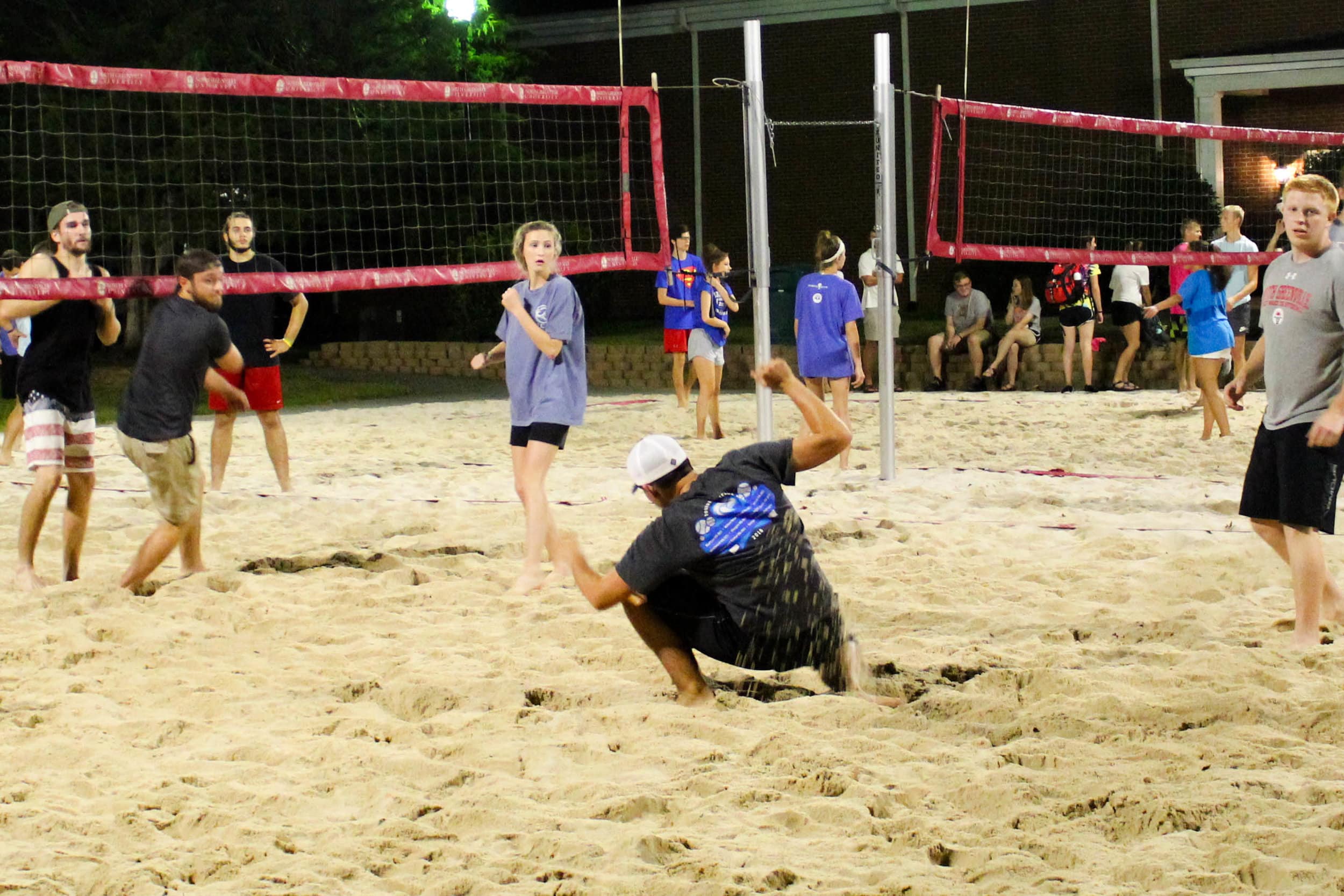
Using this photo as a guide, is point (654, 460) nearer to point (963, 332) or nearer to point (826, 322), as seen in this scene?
point (826, 322)

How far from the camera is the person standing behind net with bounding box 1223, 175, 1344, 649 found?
4.40m

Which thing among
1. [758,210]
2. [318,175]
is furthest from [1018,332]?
[318,175]

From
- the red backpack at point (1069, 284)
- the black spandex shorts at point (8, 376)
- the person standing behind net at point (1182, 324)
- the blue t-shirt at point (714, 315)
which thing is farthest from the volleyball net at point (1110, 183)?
the black spandex shorts at point (8, 376)

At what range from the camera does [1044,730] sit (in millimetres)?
3873

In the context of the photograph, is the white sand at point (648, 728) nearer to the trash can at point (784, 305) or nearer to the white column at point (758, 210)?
the white column at point (758, 210)

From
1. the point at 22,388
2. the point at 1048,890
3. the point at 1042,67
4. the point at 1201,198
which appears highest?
the point at 1042,67

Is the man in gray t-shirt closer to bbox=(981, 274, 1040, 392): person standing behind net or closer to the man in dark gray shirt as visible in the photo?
bbox=(981, 274, 1040, 392): person standing behind net

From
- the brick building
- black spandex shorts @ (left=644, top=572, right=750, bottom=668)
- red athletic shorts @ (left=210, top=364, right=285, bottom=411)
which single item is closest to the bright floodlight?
the brick building

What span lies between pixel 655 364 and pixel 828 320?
24.2 feet

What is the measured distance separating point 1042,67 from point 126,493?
16.2 m

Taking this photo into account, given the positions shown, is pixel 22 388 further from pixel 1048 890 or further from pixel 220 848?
pixel 1048 890

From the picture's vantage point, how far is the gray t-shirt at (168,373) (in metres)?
5.37

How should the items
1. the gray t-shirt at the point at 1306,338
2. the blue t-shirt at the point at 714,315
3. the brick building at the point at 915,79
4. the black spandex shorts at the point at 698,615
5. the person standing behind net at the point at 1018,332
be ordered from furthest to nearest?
the brick building at the point at 915,79
the person standing behind net at the point at 1018,332
the blue t-shirt at the point at 714,315
the gray t-shirt at the point at 1306,338
the black spandex shorts at the point at 698,615

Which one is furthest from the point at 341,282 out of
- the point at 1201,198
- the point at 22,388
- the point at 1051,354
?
the point at 1201,198
